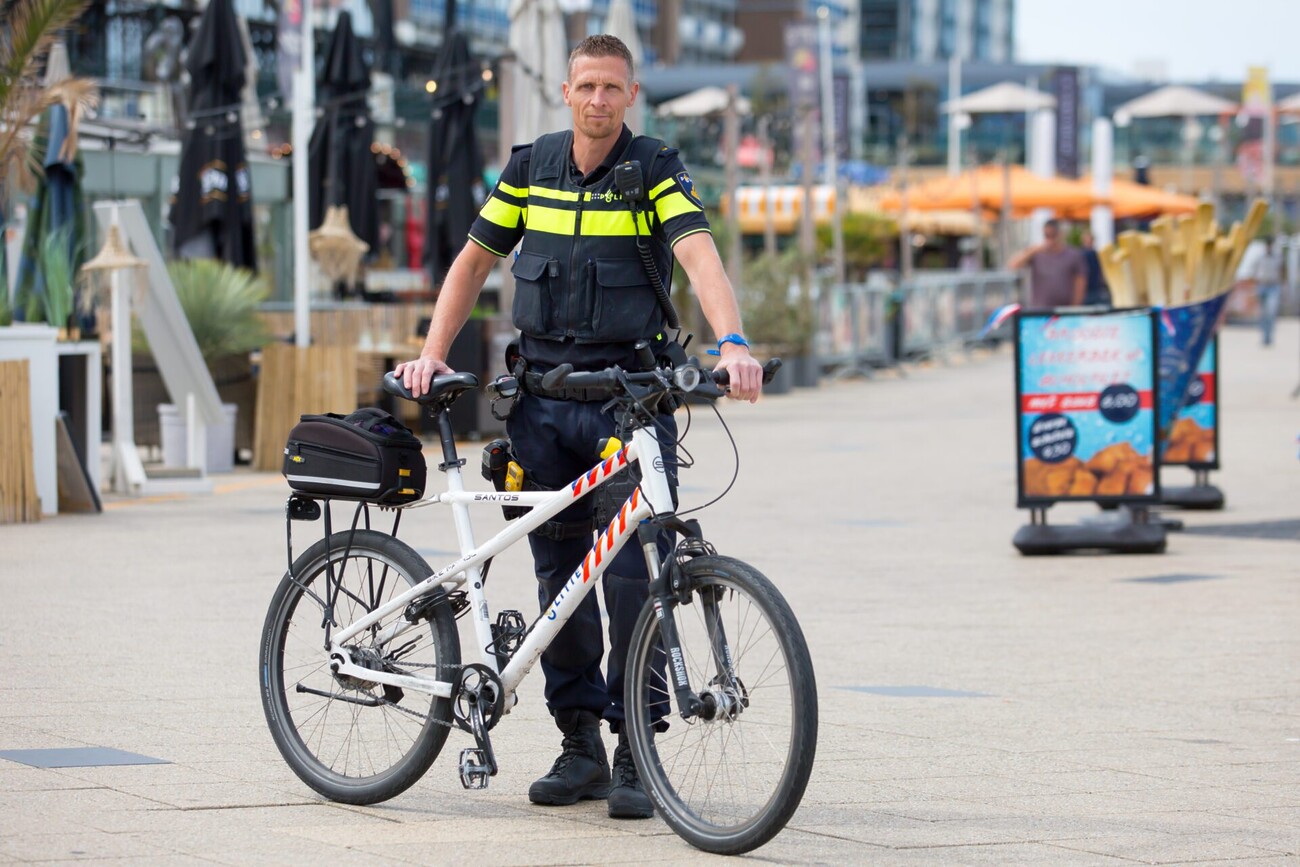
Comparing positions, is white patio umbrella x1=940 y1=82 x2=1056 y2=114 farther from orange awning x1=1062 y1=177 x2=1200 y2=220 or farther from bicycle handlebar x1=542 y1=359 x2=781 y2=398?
bicycle handlebar x1=542 y1=359 x2=781 y2=398

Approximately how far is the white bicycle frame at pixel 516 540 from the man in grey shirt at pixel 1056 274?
13.1 m

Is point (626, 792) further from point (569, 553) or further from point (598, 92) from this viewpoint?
point (598, 92)

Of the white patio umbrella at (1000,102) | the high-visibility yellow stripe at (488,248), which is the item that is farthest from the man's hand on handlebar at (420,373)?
the white patio umbrella at (1000,102)

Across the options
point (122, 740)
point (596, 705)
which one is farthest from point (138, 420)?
point (596, 705)

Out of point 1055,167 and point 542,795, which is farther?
point 1055,167

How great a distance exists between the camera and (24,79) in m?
12.6

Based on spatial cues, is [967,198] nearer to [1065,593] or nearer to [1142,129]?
[1065,593]

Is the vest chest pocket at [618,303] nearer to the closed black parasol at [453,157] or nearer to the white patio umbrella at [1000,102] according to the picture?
the closed black parasol at [453,157]

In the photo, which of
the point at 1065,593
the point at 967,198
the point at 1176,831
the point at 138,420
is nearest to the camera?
the point at 1176,831

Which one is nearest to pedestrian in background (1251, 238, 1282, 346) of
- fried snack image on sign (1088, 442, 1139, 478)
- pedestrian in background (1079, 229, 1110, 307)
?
pedestrian in background (1079, 229, 1110, 307)

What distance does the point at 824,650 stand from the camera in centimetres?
776

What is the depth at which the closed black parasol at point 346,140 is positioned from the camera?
2148 cm

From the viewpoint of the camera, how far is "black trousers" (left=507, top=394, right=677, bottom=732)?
504 cm

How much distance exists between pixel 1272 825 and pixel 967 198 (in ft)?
102
